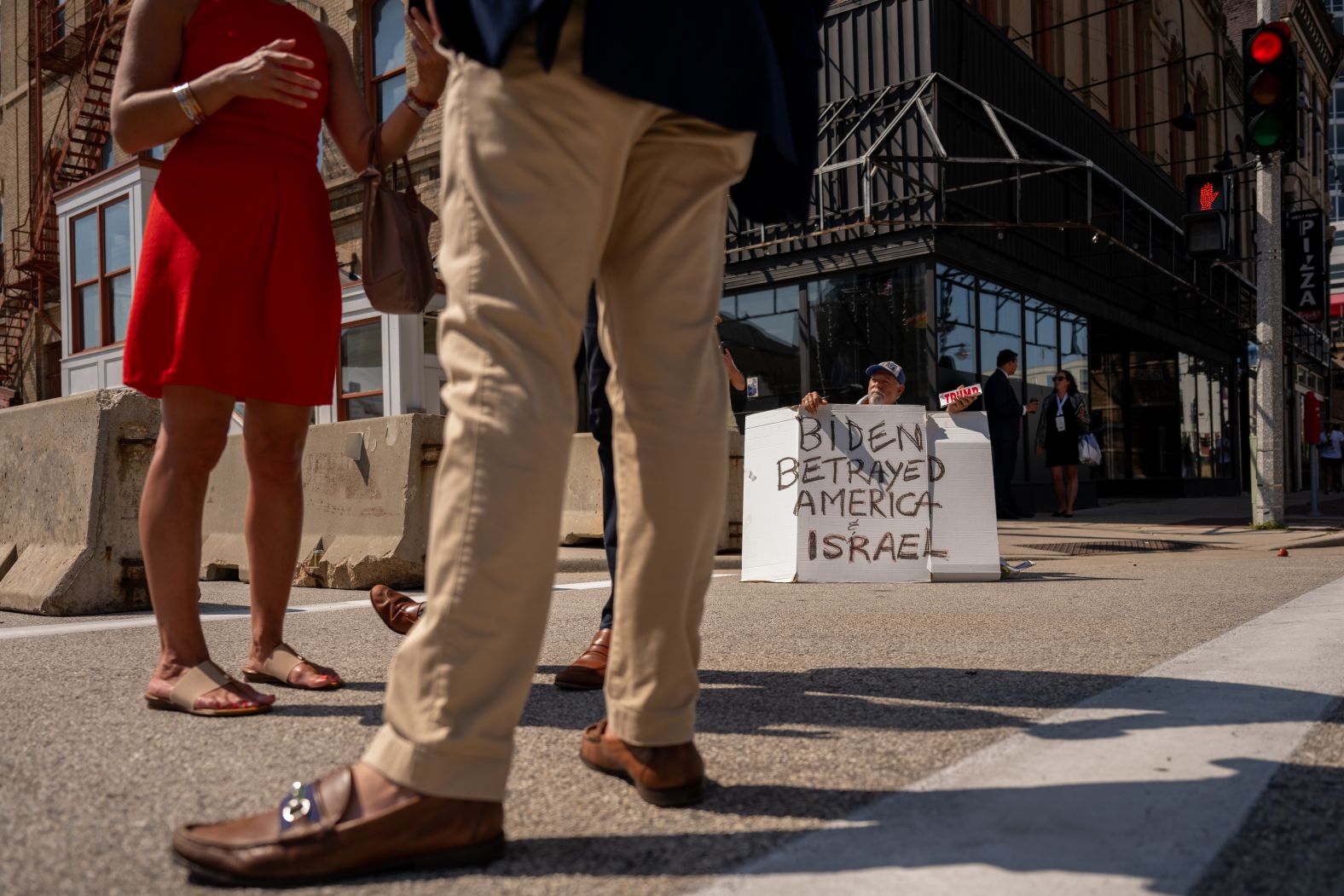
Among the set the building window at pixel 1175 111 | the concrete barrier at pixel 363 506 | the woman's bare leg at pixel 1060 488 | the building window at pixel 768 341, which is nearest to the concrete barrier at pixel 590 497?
the concrete barrier at pixel 363 506

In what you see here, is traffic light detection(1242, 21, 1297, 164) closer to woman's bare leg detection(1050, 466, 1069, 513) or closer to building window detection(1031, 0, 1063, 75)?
woman's bare leg detection(1050, 466, 1069, 513)

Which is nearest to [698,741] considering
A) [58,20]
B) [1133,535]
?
[1133,535]

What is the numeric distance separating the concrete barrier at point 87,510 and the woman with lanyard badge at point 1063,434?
34.7 feet

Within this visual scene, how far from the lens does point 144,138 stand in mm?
2609

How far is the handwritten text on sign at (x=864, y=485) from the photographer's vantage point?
650 centimetres

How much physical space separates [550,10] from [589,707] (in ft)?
5.28

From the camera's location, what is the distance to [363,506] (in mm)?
6703

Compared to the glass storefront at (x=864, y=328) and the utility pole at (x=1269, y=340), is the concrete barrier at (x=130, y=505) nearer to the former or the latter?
the glass storefront at (x=864, y=328)

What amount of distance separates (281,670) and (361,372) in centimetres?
1152

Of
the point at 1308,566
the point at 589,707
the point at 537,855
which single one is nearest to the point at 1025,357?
the point at 1308,566

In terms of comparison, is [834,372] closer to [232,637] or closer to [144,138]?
[232,637]

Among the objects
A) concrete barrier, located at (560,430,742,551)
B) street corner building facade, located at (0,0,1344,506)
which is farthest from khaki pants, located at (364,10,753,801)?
street corner building facade, located at (0,0,1344,506)

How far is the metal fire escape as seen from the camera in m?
18.7

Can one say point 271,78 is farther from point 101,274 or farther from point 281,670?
point 101,274
